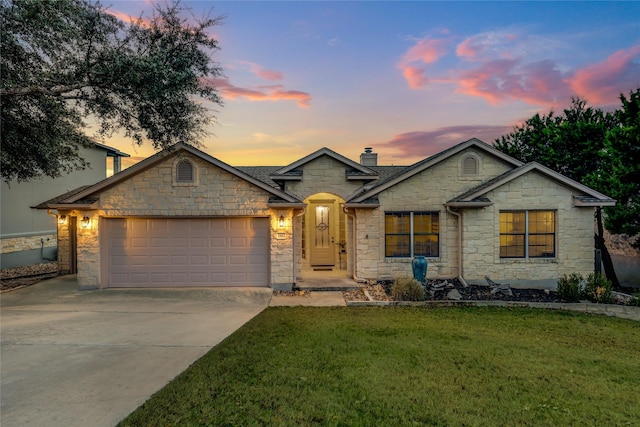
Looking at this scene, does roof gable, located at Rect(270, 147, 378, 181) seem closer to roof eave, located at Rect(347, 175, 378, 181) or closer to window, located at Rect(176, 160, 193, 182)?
roof eave, located at Rect(347, 175, 378, 181)

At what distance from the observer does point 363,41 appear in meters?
13.2

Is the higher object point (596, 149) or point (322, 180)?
point (596, 149)

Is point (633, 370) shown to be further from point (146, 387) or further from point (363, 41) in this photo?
point (363, 41)

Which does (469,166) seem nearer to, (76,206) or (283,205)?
(283,205)

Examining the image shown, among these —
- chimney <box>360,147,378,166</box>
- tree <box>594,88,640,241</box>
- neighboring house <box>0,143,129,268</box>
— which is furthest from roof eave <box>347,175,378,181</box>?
neighboring house <box>0,143,129,268</box>

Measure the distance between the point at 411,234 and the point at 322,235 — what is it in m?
4.14

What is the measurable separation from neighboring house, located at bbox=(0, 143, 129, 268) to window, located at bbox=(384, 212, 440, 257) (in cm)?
1368

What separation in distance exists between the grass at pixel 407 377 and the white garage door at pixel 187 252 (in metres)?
4.00

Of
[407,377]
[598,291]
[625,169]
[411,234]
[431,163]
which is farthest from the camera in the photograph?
[625,169]

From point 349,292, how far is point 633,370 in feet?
22.9

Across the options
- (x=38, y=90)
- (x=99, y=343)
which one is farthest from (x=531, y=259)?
(x=38, y=90)

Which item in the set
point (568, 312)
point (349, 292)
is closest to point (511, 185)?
A: point (568, 312)

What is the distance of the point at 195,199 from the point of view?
11336 millimetres

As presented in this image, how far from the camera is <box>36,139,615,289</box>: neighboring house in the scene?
11281mm
